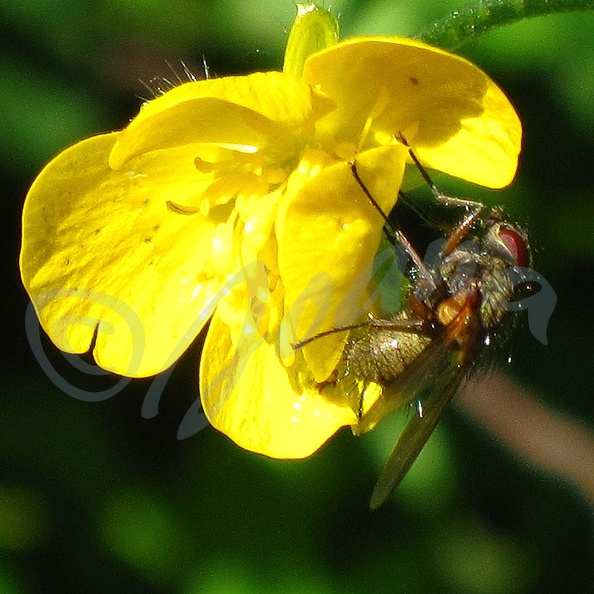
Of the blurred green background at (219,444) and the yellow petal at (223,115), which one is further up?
the yellow petal at (223,115)

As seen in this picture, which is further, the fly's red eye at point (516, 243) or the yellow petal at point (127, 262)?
the fly's red eye at point (516, 243)

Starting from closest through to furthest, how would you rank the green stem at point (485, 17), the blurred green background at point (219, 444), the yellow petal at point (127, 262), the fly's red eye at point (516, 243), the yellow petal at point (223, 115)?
the yellow petal at point (223, 115) < the green stem at point (485, 17) < the yellow petal at point (127, 262) < the fly's red eye at point (516, 243) < the blurred green background at point (219, 444)

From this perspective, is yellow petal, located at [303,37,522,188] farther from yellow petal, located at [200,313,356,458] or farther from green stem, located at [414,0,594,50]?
yellow petal, located at [200,313,356,458]

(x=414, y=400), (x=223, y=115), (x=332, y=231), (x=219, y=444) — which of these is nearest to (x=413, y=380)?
(x=414, y=400)

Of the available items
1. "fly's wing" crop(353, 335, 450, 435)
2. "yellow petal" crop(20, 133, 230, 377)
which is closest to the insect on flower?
"fly's wing" crop(353, 335, 450, 435)

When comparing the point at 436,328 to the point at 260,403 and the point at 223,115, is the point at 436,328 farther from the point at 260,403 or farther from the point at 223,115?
the point at 223,115

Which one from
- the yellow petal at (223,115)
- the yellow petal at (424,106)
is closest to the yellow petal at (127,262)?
the yellow petal at (223,115)

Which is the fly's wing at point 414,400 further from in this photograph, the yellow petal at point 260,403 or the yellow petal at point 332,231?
the yellow petal at point 332,231
